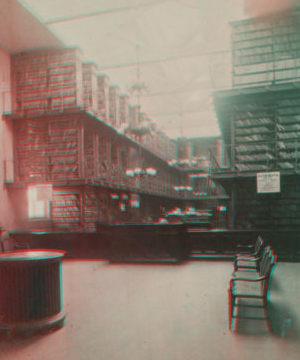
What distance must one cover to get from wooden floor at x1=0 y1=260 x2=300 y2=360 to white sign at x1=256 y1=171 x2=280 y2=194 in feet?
7.19

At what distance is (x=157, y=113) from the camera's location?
13.6 metres

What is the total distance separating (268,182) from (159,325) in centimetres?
521

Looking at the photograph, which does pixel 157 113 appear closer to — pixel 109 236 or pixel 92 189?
pixel 92 189

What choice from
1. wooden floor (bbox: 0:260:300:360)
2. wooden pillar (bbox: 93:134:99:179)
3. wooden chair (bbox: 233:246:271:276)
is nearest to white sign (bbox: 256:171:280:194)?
wooden floor (bbox: 0:260:300:360)

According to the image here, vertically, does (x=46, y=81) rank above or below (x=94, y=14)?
below

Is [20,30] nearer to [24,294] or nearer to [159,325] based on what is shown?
[24,294]

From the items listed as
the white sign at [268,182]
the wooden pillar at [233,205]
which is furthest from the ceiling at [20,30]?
the white sign at [268,182]

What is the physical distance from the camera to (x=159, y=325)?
3.69 meters

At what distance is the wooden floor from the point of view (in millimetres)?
2965

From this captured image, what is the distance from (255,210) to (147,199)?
1187cm

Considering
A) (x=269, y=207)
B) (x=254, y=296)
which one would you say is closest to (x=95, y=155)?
(x=269, y=207)

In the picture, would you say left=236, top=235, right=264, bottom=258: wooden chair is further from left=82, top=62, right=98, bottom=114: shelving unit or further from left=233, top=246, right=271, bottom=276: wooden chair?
left=82, top=62, right=98, bottom=114: shelving unit

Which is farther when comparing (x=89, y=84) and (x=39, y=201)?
(x=89, y=84)

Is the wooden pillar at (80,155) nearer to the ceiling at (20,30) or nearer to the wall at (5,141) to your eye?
the wall at (5,141)
